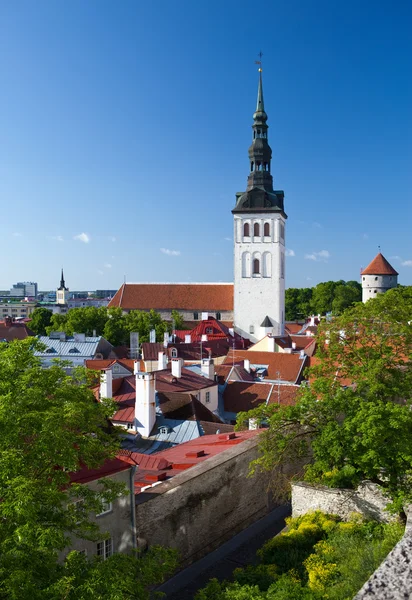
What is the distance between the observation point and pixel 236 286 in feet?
224

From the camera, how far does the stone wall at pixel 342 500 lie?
16422 millimetres

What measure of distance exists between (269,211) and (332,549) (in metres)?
55.1

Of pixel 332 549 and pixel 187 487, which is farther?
pixel 187 487

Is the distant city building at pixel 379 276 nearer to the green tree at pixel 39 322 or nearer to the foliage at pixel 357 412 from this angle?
the green tree at pixel 39 322

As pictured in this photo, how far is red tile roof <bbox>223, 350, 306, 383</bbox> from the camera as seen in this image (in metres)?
38.5

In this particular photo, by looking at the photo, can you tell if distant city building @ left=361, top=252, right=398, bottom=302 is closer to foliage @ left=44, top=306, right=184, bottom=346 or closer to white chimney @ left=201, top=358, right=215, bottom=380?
foliage @ left=44, top=306, right=184, bottom=346

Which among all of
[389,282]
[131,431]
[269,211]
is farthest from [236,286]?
[131,431]

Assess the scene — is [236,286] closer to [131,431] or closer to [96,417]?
[131,431]

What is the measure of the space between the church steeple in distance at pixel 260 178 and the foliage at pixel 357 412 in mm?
46664

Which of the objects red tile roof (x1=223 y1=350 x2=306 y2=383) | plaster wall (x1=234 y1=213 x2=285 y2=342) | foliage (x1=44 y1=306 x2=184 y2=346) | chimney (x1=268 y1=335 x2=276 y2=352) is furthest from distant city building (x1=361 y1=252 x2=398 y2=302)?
red tile roof (x1=223 y1=350 x2=306 y2=383)

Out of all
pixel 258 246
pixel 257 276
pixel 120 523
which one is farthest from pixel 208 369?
pixel 258 246

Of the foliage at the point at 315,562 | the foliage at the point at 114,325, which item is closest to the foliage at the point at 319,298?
the foliage at the point at 114,325

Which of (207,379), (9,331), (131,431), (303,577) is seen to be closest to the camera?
(303,577)

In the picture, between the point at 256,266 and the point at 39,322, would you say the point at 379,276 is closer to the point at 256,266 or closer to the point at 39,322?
the point at 256,266
